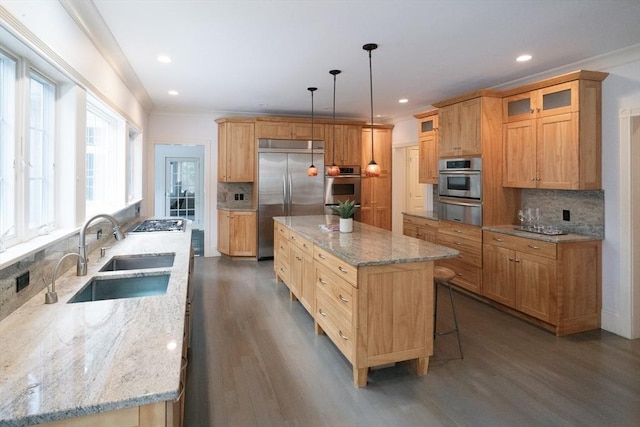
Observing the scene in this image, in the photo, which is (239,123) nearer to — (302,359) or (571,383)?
(302,359)

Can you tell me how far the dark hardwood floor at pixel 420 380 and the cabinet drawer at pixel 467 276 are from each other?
1.91 ft

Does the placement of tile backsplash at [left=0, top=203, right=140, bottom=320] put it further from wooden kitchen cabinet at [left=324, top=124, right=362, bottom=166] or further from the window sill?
wooden kitchen cabinet at [left=324, top=124, right=362, bottom=166]

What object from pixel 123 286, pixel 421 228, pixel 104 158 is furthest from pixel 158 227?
pixel 421 228

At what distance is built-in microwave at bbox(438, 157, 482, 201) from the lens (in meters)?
4.30

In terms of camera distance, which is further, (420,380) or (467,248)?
(467,248)

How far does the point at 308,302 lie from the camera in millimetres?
3586

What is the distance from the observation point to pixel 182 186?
30.6 ft

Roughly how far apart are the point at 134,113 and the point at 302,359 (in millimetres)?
3952

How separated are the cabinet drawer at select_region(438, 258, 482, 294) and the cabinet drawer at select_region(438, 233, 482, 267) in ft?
0.21

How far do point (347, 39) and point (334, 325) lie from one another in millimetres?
2401

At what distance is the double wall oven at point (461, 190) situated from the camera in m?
4.30

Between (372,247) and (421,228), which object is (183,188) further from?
(372,247)

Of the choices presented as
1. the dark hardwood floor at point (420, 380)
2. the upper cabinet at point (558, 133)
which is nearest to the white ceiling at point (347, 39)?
the upper cabinet at point (558, 133)

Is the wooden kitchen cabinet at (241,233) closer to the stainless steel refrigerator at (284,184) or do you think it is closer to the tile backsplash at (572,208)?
the stainless steel refrigerator at (284,184)
